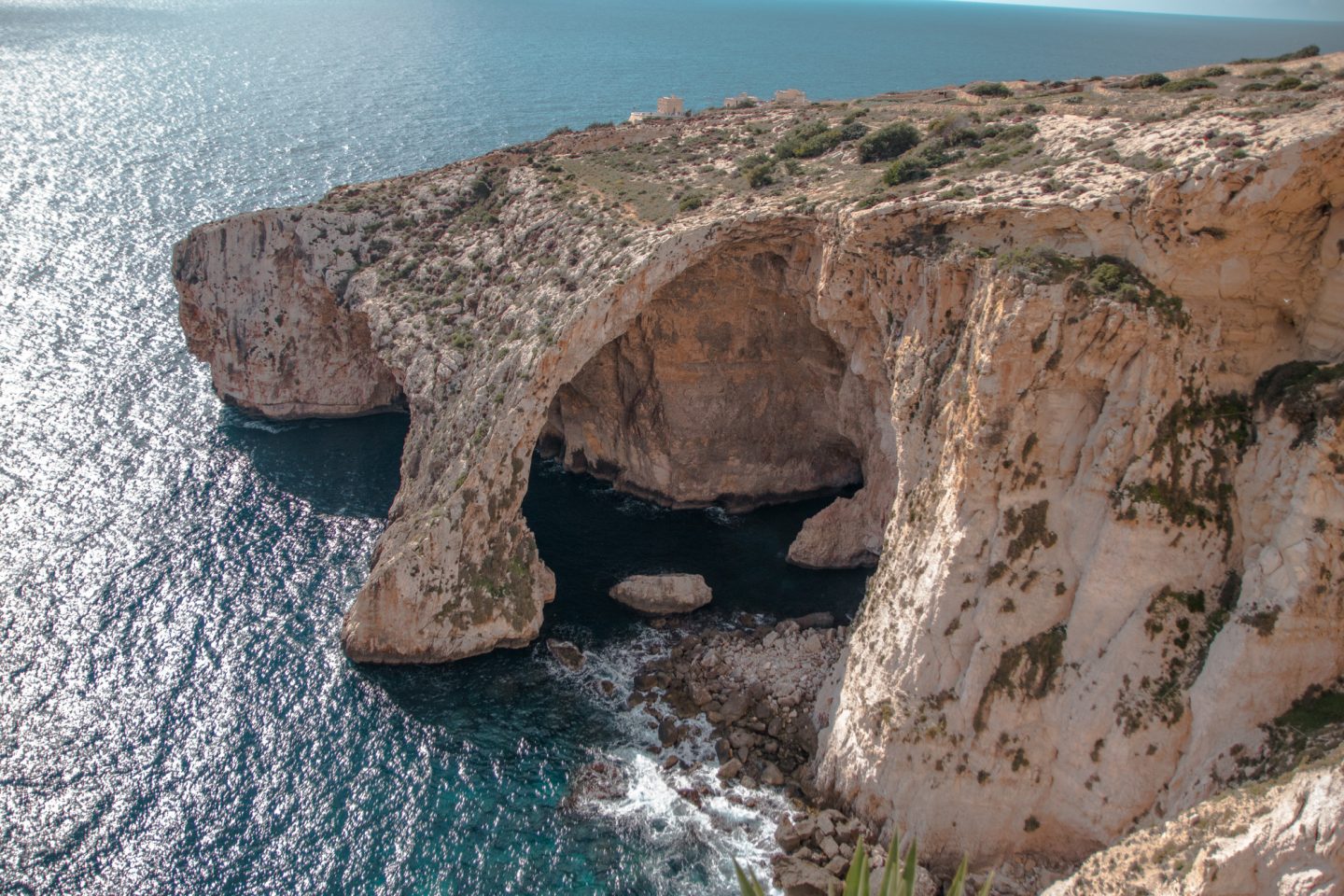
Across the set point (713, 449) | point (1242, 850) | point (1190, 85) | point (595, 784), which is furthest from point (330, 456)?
point (1242, 850)

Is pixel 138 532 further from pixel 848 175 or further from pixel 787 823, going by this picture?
pixel 848 175

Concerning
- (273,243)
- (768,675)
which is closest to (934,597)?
(768,675)

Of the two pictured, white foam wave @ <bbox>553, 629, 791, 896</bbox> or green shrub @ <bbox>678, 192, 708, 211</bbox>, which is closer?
white foam wave @ <bbox>553, 629, 791, 896</bbox>

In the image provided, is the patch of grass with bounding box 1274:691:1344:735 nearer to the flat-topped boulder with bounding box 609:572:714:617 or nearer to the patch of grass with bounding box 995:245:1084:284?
the patch of grass with bounding box 995:245:1084:284

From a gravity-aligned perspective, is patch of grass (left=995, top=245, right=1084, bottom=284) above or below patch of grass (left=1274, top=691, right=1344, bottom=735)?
above

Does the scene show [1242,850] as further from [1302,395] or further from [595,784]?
[595,784]

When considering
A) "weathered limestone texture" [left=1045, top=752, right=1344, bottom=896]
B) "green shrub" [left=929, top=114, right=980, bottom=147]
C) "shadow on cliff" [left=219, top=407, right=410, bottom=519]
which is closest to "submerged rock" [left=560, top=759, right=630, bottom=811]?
"weathered limestone texture" [left=1045, top=752, right=1344, bottom=896]
